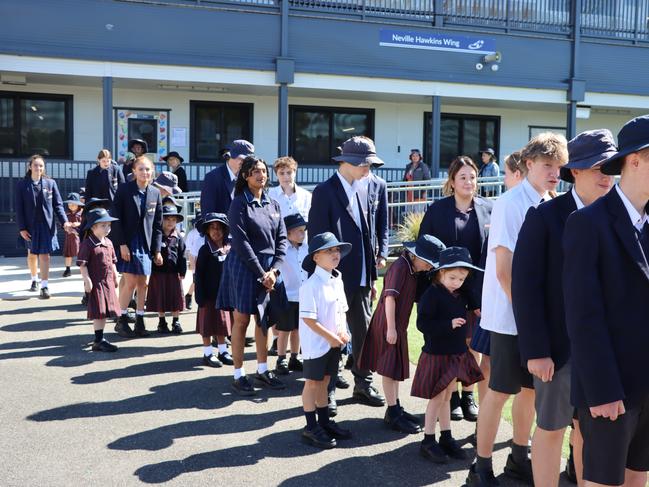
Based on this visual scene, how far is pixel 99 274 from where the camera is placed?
7.75 metres

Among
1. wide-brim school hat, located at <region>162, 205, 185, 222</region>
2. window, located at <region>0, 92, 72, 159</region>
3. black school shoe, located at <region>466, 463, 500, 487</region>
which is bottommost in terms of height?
black school shoe, located at <region>466, 463, 500, 487</region>

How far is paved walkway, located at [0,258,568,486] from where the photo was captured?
4605 millimetres

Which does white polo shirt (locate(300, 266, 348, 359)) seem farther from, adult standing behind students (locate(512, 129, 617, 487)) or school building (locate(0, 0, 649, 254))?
school building (locate(0, 0, 649, 254))

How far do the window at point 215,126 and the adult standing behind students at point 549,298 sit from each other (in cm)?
1533

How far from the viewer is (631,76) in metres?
19.9

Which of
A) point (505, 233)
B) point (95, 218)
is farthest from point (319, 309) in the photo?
point (95, 218)

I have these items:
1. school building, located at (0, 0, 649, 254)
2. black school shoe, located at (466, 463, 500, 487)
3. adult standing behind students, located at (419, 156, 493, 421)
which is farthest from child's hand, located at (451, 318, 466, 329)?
school building, located at (0, 0, 649, 254)

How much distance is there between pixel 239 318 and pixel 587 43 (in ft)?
53.1

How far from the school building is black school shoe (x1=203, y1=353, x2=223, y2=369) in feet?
30.9

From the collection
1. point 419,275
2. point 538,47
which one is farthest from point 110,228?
point 538,47

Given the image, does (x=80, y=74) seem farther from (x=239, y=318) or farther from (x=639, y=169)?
(x=639, y=169)

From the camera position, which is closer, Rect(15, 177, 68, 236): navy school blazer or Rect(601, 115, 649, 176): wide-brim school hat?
Rect(601, 115, 649, 176): wide-brim school hat

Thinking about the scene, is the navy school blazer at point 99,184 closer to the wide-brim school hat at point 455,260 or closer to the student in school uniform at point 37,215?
the student in school uniform at point 37,215

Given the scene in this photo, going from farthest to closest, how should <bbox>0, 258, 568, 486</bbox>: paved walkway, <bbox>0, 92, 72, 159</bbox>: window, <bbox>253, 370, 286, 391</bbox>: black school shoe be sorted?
1. <bbox>0, 92, 72, 159</bbox>: window
2. <bbox>253, 370, 286, 391</bbox>: black school shoe
3. <bbox>0, 258, 568, 486</bbox>: paved walkway
